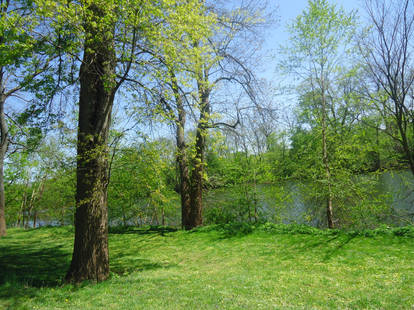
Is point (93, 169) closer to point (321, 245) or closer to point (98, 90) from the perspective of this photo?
point (98, 90)

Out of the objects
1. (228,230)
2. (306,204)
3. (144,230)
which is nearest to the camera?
(228,230)

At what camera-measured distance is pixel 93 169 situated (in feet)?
18.1

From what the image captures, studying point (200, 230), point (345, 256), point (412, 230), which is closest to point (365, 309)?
point (345, 256)

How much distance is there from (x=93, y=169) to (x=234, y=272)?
355 centimetres

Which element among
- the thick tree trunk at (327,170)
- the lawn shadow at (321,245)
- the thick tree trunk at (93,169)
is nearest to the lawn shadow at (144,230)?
the thick tree trunk at (93,169)

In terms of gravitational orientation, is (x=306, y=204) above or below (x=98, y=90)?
below

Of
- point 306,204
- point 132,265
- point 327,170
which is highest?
point 327,170

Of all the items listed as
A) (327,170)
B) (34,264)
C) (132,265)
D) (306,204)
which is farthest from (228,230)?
(34,264)

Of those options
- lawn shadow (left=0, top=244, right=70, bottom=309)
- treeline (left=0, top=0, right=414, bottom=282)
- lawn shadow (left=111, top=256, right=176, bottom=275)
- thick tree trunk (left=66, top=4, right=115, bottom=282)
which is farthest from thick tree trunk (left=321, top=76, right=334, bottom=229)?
lawn shadow (left=0, top=244, right=70, bottom=309)

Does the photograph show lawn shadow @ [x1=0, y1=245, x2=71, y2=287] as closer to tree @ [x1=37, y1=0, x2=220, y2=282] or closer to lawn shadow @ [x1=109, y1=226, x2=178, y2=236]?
tree @ [x1=37, y1=0, x2=220, y2=282]

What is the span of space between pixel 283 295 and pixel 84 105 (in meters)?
5.06

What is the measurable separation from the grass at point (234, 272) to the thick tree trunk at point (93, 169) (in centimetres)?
48

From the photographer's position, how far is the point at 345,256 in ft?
19.8

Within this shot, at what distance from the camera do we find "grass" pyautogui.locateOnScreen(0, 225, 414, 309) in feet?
12.8
